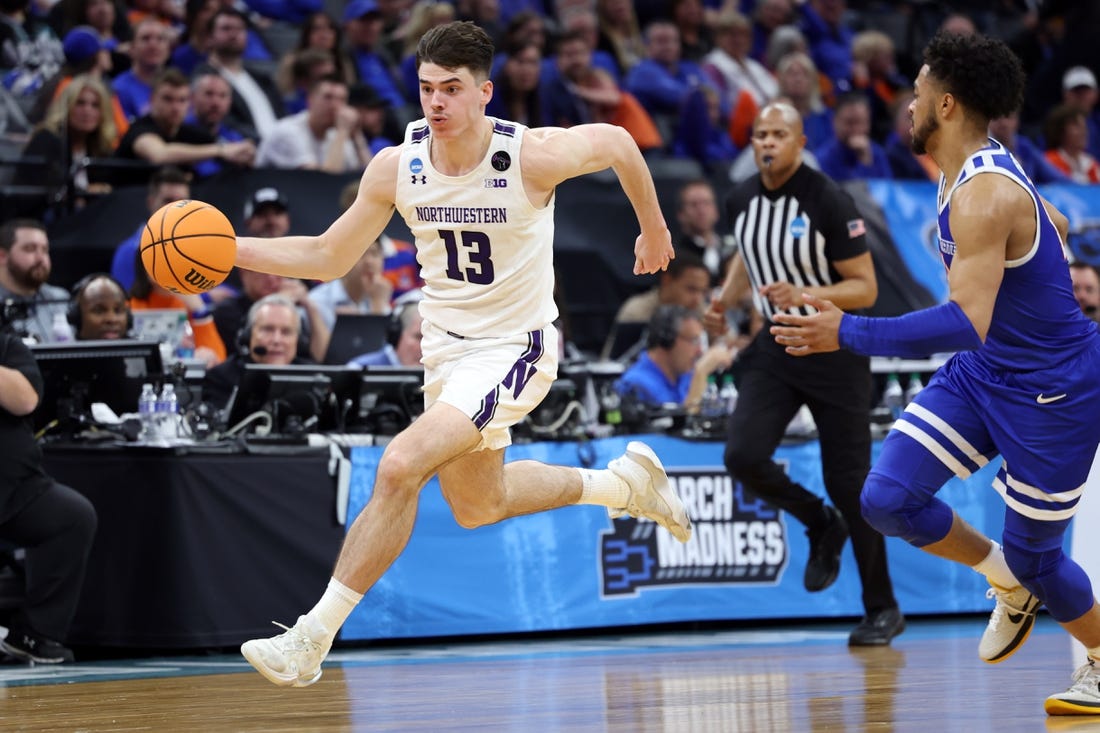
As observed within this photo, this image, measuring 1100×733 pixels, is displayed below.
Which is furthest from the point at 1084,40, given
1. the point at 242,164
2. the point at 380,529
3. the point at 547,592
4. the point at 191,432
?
the point at 380,529

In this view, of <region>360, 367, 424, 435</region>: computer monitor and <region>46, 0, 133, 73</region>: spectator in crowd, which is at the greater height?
<region>46, 0, 133, 73</region>: spectator in crowd

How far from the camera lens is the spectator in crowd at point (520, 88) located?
13156 millimetres

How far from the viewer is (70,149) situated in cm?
1141

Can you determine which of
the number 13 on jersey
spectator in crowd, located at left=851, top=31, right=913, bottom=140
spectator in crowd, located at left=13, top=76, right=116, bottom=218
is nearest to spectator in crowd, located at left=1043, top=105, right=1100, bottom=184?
spectator in crowd, located at left=851, top=31, right=913, bottom=140

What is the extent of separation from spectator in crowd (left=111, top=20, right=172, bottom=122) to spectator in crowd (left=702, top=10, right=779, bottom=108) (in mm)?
5560

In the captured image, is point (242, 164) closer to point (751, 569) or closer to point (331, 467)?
point (331, 467)

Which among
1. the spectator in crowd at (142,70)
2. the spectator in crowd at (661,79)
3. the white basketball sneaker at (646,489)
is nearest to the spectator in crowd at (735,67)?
the spectator in crowd at (661,79)

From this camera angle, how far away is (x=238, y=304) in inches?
404

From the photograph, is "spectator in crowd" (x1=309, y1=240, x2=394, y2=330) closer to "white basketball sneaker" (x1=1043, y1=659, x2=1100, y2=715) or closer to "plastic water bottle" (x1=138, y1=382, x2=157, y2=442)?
"plastic water bottle" (x1=138, y1=382, x2=157, y2=442)

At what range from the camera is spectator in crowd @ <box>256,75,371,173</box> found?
11930mm

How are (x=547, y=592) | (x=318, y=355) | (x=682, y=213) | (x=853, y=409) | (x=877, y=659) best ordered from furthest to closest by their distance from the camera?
(x=682, y=213)
(x=318, y=355)
(x=547, y=592)
(x=853, y=409)
(x=877, y=659)

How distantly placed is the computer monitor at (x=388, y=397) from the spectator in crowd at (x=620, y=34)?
23.5 feet

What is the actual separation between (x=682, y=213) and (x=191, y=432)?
5.33 m

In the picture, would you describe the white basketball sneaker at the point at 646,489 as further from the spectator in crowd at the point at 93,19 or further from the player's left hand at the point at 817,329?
the spectator in crowd at the point at 93,19
